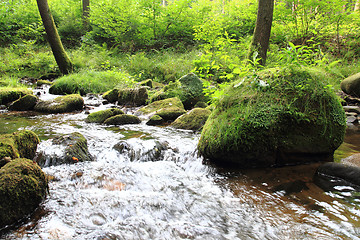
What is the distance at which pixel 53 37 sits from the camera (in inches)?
457

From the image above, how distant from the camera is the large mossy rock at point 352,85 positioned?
24.7 feet

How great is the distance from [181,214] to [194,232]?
0.34 metres

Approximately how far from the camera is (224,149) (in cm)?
336

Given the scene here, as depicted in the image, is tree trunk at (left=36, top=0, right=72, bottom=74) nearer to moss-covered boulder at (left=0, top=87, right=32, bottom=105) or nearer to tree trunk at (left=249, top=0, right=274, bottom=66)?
moss-covered boulder at (left=0, top=87, right=32, bottom=105)

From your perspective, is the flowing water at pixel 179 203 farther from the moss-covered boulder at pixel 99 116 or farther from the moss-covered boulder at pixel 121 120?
the moss-covered boulder at pixel 99 116

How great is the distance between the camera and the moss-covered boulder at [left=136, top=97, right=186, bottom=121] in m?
6.68

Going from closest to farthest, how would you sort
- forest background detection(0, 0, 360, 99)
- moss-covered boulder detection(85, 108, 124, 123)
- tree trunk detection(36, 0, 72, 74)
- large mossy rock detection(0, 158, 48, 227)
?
large mossy rock detection(0, 158, 48, 227), moss-covered boulder detection(85, 108, 124, 123), forest background detection(0, 0, 360, 99), tree trunk detection(36, 0, 72, 74)

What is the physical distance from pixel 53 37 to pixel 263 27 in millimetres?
10775

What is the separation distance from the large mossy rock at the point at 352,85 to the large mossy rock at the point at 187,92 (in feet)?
17.4

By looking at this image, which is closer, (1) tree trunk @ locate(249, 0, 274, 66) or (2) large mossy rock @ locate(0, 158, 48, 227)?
(2) large mossy rock @ locate(0, 158, 48, 227)

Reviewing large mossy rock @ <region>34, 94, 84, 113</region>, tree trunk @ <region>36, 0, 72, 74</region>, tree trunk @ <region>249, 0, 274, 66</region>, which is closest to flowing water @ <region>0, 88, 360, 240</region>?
large mossy rock @ <region>34, 94, 84, 113</region>

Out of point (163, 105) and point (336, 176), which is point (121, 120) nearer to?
point (163, 105)

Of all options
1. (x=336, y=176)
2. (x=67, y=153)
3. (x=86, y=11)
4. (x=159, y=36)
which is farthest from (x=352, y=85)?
(x=86, y=11)

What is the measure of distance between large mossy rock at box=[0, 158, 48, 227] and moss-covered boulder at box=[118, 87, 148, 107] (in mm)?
6532
